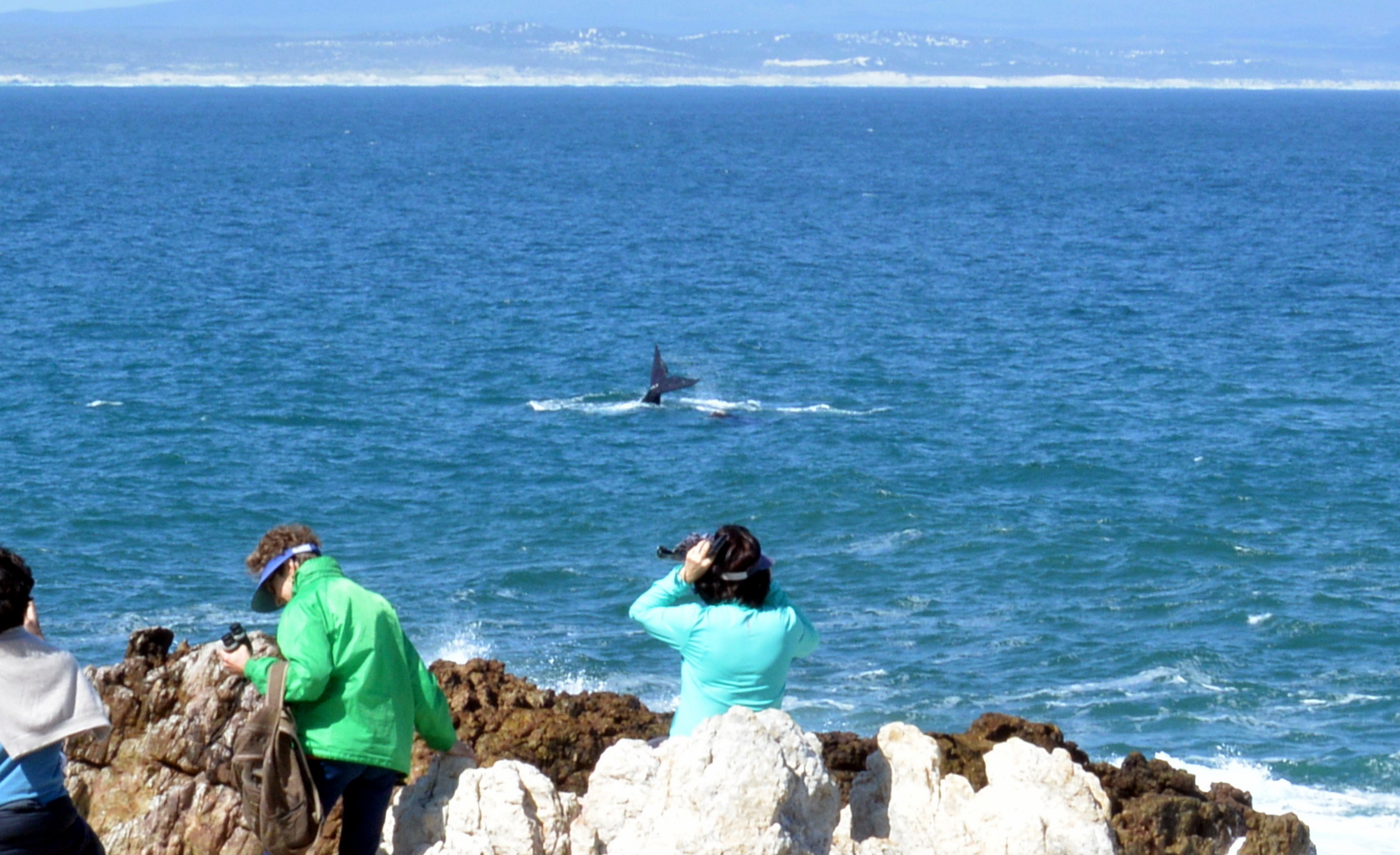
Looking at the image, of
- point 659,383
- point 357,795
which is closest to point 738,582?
point 357,795

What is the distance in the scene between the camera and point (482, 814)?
23.5ft

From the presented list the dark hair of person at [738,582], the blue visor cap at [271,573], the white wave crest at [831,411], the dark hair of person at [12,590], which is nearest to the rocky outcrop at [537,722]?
the blue visor cap at [271,573]

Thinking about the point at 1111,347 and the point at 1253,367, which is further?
the point at 1111,347

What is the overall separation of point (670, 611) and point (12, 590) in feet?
9.08

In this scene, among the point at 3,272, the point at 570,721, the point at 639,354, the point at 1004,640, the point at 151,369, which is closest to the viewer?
the point at 570,721

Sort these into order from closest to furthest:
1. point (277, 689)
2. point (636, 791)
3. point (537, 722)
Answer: point (277, 689)
point (636, 791)
point (537, 722)

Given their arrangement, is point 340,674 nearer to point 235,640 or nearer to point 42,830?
point 235,640

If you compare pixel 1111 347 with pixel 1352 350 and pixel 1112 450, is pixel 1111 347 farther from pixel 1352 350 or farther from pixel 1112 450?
pixel 1112 450

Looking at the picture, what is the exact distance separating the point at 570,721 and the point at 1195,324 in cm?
5187

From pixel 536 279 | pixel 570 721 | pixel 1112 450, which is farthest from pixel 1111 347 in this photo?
pixel 570 721

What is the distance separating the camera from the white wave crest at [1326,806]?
18109 mm

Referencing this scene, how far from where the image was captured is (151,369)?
156 feet

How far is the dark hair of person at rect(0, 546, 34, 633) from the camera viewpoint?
6203mm

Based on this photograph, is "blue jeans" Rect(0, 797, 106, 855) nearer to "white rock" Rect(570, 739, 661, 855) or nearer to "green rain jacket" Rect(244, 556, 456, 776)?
"green rain jacket" Rect(244, 556, 456, 776)
